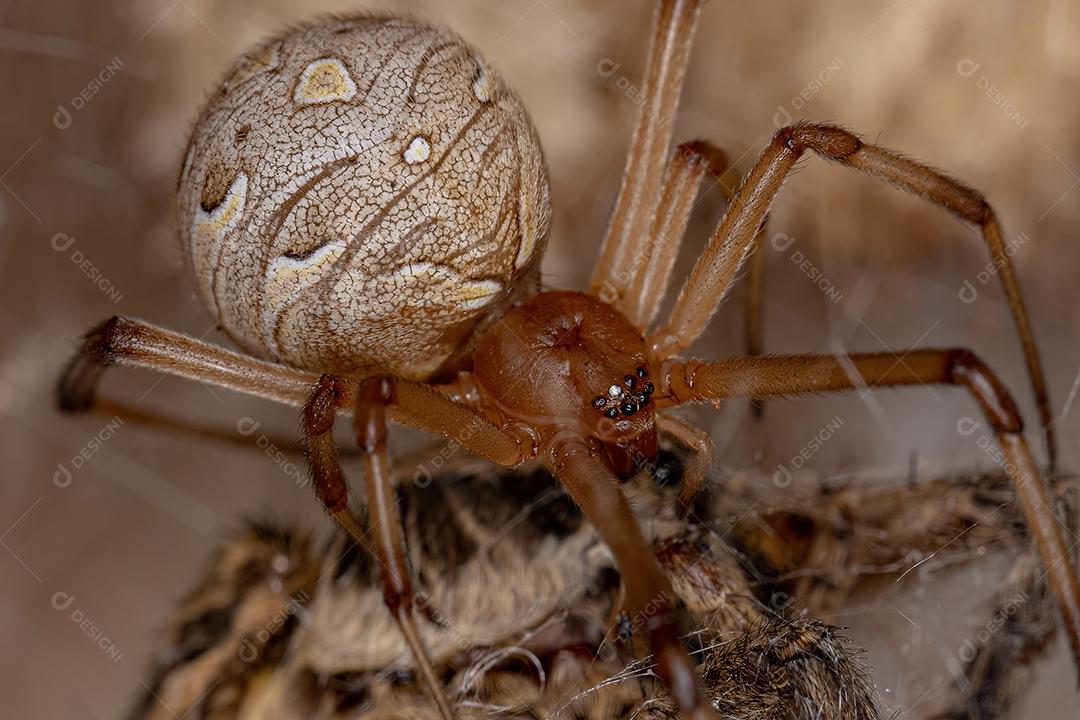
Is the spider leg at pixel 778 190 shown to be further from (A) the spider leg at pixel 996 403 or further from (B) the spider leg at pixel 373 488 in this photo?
(B) the spider leg at pixel 373 488

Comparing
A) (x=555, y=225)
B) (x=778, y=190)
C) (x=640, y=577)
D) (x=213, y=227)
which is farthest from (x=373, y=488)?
(x=555, y=225)

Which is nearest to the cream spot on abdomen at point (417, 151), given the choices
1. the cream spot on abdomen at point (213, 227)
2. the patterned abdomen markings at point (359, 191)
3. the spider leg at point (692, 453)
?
the patterned abdomen markings at point (359, 191)

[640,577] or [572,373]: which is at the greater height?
[572,373]

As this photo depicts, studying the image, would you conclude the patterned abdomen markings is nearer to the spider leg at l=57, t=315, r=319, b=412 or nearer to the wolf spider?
the spider leg at l=57, t=315, r=319, b=412

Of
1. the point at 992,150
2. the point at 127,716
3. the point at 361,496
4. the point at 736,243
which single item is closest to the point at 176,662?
the point at 127,716

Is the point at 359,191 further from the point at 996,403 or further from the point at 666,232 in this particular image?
the point at 996,403

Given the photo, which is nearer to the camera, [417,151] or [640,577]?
[640,577]

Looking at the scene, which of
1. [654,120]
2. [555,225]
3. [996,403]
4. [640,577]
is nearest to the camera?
[640,577]
